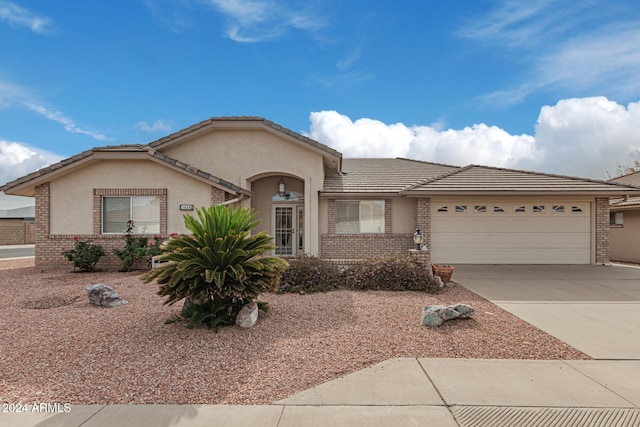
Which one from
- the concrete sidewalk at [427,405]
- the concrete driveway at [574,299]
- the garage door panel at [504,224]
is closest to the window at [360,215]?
the garage door panel at [504,224]

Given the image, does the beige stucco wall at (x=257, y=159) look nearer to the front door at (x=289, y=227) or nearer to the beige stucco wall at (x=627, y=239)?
the front door at (x=289, y=227)

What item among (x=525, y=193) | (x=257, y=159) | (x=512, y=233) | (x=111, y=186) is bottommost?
(x=512, y=233)

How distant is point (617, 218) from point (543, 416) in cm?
1785

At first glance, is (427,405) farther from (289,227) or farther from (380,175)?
(380,175)

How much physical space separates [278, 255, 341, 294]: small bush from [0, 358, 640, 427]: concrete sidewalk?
4.27 meters

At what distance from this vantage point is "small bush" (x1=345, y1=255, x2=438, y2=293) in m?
8.63

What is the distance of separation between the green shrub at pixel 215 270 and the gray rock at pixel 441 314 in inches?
103

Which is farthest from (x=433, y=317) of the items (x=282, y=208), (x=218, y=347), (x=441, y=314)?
(x=282, y=208)

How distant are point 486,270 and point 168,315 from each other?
1036 centimetres

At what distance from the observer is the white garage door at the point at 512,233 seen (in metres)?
13.5

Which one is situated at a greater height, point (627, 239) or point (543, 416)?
point (627, 239)

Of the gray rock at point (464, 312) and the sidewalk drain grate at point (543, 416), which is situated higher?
the gray rock at point (464, 312)

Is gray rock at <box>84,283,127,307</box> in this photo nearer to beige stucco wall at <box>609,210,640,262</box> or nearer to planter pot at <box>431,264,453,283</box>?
planter pot at <box>431,264,453,283</box>

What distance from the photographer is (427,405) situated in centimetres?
341
